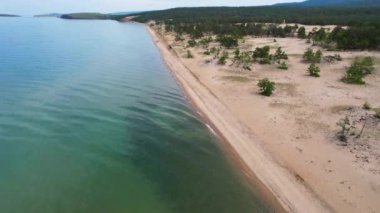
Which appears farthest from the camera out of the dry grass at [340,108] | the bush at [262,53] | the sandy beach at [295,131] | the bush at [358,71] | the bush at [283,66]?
the bush at [262,53]

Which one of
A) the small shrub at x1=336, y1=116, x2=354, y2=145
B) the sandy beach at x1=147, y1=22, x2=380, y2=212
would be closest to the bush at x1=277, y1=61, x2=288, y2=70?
the sandy beach at x1=147, y1=22, x2=380, y2=212

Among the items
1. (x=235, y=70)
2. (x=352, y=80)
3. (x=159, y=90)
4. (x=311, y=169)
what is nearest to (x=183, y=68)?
(x=235, y=70)

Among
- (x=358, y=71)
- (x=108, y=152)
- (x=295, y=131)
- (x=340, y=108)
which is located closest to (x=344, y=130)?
(x=295, y=131)

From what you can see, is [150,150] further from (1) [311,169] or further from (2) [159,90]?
(2) [159,90]

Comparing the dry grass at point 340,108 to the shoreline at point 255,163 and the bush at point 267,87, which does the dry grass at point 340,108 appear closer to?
the bush at point 267,87

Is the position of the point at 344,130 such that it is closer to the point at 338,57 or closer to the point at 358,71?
the point at 358,71

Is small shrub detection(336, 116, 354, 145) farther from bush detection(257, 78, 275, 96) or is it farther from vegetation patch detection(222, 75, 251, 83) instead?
vegetation patch detection(222, 75, 251, 83)

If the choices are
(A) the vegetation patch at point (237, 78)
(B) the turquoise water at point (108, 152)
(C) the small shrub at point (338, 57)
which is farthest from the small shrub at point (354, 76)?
(B) the turquoise water at point (108, 152)
